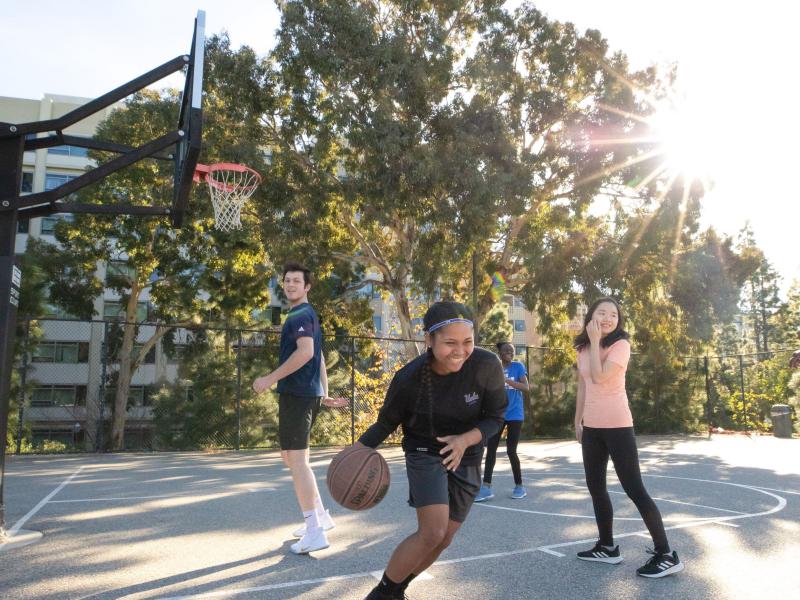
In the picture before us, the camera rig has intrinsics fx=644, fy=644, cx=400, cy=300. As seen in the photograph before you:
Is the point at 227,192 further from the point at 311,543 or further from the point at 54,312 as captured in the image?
the point at 54,312

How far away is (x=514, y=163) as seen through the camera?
17672 millimetres

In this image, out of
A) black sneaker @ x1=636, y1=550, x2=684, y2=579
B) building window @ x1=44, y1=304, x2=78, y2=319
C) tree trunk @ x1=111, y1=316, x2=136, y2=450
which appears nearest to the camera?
black sneaker @ x1=636, y1=550, x2=684, y2=579

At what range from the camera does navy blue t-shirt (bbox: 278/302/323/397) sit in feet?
15.9

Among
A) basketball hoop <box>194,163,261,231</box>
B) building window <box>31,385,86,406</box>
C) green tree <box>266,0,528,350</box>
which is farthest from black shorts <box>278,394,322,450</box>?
building window <box>31,385,86,406</box>

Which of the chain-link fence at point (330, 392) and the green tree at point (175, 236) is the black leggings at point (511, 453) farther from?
the green tree at point (175, 236)

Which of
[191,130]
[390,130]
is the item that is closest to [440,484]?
[191,130]

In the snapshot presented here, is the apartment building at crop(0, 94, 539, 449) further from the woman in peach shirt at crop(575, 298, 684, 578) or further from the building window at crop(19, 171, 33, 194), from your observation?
the woman in peach shirt at crop(575, 298, 684, 578)

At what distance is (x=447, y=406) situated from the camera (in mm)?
3182

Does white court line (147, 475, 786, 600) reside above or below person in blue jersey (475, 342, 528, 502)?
below

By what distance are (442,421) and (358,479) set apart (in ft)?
1.63

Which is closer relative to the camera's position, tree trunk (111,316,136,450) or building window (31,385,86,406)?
tree trunk (111,316,136,450)

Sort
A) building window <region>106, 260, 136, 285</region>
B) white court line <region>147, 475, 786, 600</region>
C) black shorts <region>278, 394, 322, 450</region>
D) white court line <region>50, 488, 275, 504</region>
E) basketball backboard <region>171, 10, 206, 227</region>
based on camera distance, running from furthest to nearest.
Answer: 1. building window <region>106, 260, 136, 285</region>
2. white court line <region>50, 488, 275, 504</region>
3. basketball backboard <region>171, 10, 206, 227</region>
4. black shorts <region>278, 394, 322, 450</region>
5. white court line <region>147, 475, 786, 600</region>

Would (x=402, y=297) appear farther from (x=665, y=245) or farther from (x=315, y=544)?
(x=315, y=544)

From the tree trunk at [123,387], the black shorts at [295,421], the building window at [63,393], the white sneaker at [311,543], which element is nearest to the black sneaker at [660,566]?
the white sneaker at [311,543]
